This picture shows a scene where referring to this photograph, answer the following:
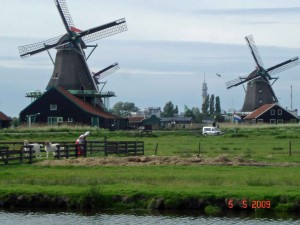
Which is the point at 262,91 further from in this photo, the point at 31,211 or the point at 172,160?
the point at 31,211

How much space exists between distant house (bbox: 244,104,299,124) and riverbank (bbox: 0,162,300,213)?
281ft

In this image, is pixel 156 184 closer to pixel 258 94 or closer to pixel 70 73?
pixel 70 73

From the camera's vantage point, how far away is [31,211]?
2683cm

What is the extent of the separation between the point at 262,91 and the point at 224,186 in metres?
96.4

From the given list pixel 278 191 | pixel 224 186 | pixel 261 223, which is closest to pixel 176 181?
pixel 224 186

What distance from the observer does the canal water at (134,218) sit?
2425cm

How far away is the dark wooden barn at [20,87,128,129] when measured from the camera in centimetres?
9619

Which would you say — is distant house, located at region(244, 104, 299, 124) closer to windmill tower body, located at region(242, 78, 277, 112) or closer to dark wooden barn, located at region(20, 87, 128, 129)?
windmill tower body, located at region(242, 78, 277, 112)

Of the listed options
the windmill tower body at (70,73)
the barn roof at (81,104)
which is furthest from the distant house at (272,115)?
the windmill tower body at (70,73)

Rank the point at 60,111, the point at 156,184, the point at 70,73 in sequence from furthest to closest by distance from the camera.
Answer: the point at 70,73
the point at 60,111
the point at 156,184

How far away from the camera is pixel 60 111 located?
319ft

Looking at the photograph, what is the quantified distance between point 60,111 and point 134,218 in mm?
73041

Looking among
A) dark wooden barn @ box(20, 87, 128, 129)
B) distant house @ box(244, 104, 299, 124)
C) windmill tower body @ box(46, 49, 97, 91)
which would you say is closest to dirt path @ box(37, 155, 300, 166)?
dark wooden barn @ box(20, 87, 128, 129)

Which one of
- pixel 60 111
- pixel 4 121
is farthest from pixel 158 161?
pixel 4 121
